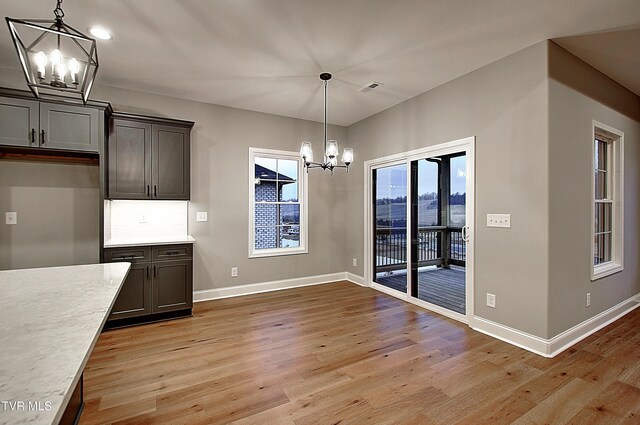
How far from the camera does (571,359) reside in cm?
271

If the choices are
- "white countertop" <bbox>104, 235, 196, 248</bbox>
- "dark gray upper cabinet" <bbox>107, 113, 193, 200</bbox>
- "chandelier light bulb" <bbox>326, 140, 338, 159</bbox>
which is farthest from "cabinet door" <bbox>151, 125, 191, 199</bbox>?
"chandelier light bulb" <bbox>326, 140, 338, 159</bbox>

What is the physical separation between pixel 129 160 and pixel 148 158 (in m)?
0.20

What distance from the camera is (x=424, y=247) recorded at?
14.1 feet

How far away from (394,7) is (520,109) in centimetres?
159

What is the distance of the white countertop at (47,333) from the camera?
2.17ft

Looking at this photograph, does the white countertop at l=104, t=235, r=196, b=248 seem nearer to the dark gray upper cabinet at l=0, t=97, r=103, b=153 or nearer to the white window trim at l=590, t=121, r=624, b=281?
the dark gray upper cabinet at l=0, t=97, r=103, b=153

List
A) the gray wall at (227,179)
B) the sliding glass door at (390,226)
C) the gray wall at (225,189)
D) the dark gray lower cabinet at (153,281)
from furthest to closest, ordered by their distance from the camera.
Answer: the sliding glass door at (390,226) → the gray wall at (227,179) → the gray wall at (225,189) → the dark gray lower cabinet at (153,281)

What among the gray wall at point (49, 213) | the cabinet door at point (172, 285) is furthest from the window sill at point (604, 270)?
the gray wall at point (49, 213)

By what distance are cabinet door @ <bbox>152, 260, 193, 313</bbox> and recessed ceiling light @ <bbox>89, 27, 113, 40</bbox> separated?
7.57 ft

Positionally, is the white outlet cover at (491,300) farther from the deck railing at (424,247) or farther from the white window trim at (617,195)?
the white window trim at (617,195)

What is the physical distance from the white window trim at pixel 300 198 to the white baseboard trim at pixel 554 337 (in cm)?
282

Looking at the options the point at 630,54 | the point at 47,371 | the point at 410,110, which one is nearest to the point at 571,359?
the point at 630,54

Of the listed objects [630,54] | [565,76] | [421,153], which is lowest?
Answer: [421,153]

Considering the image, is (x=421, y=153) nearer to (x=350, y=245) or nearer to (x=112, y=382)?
(x=350, y=245)
